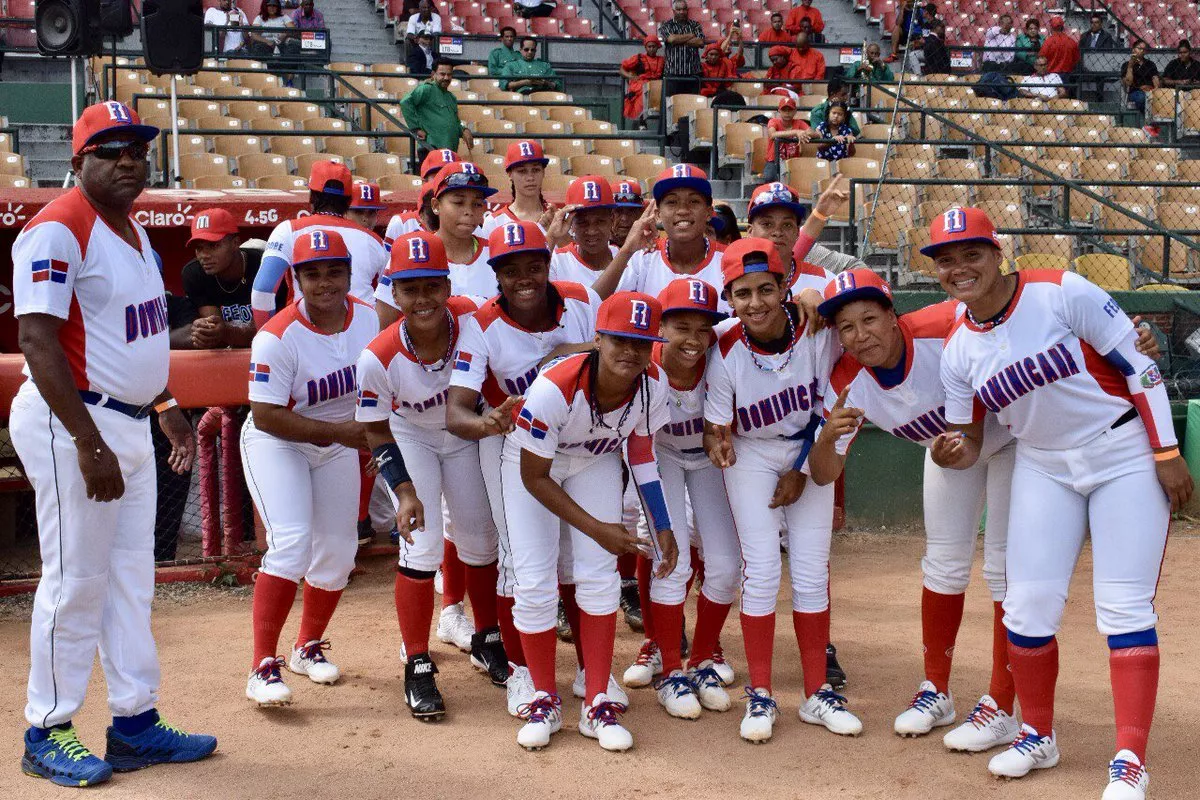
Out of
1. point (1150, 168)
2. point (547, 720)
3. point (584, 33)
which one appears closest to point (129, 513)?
point (547, 720)

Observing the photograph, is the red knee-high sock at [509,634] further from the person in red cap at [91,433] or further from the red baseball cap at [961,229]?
the red baseball cap at [961,229]

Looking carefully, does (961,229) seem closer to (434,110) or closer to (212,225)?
(212,225)

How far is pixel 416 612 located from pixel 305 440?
2.56 feet

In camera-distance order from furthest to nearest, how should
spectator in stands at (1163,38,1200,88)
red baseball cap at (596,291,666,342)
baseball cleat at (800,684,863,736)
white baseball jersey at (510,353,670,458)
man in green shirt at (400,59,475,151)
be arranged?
1. spectator in stands at (1163,38,1200,88)
2. man in green shirt at (400,59,475,151)
3. baseball cleat at (800,684,863,736)
4. white baseball jersey at (510,353,670,458)
5. red baseball cap at (596,291,666,342)

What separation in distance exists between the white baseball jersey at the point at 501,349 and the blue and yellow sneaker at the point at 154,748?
4.96 feet

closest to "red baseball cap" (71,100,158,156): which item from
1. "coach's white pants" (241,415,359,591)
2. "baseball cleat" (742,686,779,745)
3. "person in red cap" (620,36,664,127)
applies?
"coach's white pants" (241,415,359,591)

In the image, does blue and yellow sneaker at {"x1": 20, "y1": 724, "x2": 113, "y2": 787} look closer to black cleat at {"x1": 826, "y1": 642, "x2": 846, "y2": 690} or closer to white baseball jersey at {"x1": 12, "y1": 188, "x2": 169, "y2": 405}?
white baseball jersey at {"x1": 12, "y1": 188, "x2": 169, "y2": 405}

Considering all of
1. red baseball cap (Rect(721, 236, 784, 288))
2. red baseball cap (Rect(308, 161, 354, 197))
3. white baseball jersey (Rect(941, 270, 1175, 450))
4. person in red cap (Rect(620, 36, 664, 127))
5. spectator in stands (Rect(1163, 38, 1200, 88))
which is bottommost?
white baseball jersey (Rect(941, 270, 1175, 450))

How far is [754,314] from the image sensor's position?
4.67 meters

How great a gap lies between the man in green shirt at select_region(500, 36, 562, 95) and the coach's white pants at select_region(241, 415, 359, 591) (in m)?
10.00

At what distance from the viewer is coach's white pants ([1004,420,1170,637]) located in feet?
13.5

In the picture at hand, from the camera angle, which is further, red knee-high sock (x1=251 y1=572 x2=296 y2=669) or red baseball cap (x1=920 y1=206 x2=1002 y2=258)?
red knee-high sock (x1=251 y1=572 x2=296 y2=669)

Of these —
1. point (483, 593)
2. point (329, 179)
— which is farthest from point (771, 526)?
point (329, 179)

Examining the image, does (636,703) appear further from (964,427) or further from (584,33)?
(584,33)
